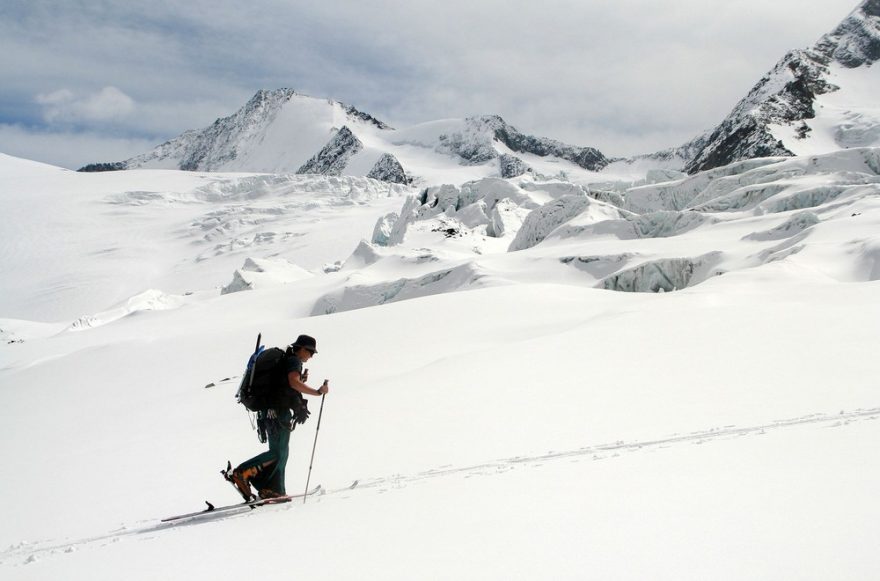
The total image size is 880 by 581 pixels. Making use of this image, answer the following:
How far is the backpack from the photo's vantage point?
582 centimetres

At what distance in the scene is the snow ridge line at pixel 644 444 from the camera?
575 cm

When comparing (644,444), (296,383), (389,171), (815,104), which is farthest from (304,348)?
(389,171)

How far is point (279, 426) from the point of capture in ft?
19.3

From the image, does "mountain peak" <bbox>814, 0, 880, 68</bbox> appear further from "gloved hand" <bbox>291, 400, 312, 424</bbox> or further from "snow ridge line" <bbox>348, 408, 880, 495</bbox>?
"gloved hand" <bbox>291, 400, 312, 424</bbox>

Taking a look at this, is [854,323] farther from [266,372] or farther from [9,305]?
[9,305]

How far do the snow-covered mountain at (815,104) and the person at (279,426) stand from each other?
120522mm

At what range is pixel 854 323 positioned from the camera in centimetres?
1054

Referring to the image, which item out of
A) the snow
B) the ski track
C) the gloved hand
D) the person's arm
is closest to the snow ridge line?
the ski track

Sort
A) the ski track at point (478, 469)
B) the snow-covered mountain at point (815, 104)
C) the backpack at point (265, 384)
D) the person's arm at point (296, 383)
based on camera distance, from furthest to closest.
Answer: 1. the snow-covered mountain at point (815, 104)
2. the backpack at point (265, 384)
3. the person's arm at point (296, 383)
4. the ski track at point (478, 469)

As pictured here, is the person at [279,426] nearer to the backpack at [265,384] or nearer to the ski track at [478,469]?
the backpack at [265,384]

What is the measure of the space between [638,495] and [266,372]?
3.49m

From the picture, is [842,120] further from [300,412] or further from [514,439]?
[300,412]

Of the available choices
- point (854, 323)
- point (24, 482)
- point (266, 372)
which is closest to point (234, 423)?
point (24, 482)

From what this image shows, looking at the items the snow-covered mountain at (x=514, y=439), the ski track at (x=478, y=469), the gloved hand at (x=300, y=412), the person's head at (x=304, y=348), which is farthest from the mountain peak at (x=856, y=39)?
the gloved hand at (x=300, y=412)
